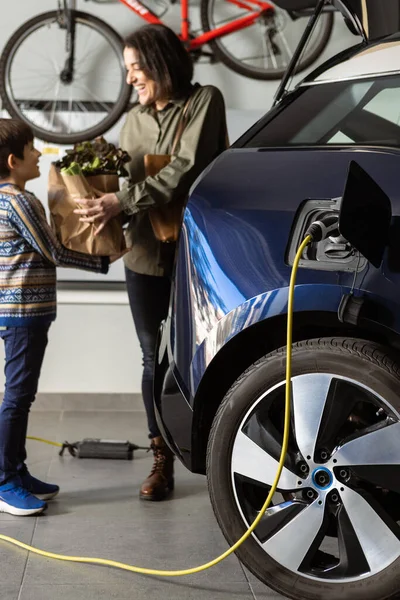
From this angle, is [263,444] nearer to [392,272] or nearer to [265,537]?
[265,537]

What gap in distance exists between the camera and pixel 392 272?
7.39 feet

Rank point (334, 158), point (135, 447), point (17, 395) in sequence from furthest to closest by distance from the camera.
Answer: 1. point (135, 447)
2. point (17, 395)
3. point (334, 158)

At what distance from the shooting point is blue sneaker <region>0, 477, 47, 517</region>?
3.42 meters

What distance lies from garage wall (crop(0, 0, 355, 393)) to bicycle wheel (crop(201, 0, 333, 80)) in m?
0.08

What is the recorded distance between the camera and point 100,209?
3436mm

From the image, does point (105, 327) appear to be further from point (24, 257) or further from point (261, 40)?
point (24, 257)

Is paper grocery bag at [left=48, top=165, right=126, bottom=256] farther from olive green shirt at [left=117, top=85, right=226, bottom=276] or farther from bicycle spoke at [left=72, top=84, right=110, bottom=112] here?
bicycle spoke at [left=72, top=84, right=110, bottom=112]

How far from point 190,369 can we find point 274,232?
46cm

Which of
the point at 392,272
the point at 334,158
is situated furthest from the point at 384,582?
the point at 334,158

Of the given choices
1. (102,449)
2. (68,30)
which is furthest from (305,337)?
(68,30)

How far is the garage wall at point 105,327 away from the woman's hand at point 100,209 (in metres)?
1.95

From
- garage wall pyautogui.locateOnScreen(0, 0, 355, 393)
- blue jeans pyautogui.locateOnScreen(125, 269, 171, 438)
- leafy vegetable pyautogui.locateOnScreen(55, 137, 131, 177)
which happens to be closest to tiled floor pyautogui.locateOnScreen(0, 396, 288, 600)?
blue jeans pyautogui.locateOnScreen(125, 269, 171, 438)

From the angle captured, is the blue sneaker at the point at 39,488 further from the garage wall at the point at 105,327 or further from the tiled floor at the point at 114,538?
the garage wall at the point at 105,327

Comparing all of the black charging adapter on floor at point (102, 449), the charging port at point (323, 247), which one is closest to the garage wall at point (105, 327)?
the black charging adapter on floor at point (102, 449)
